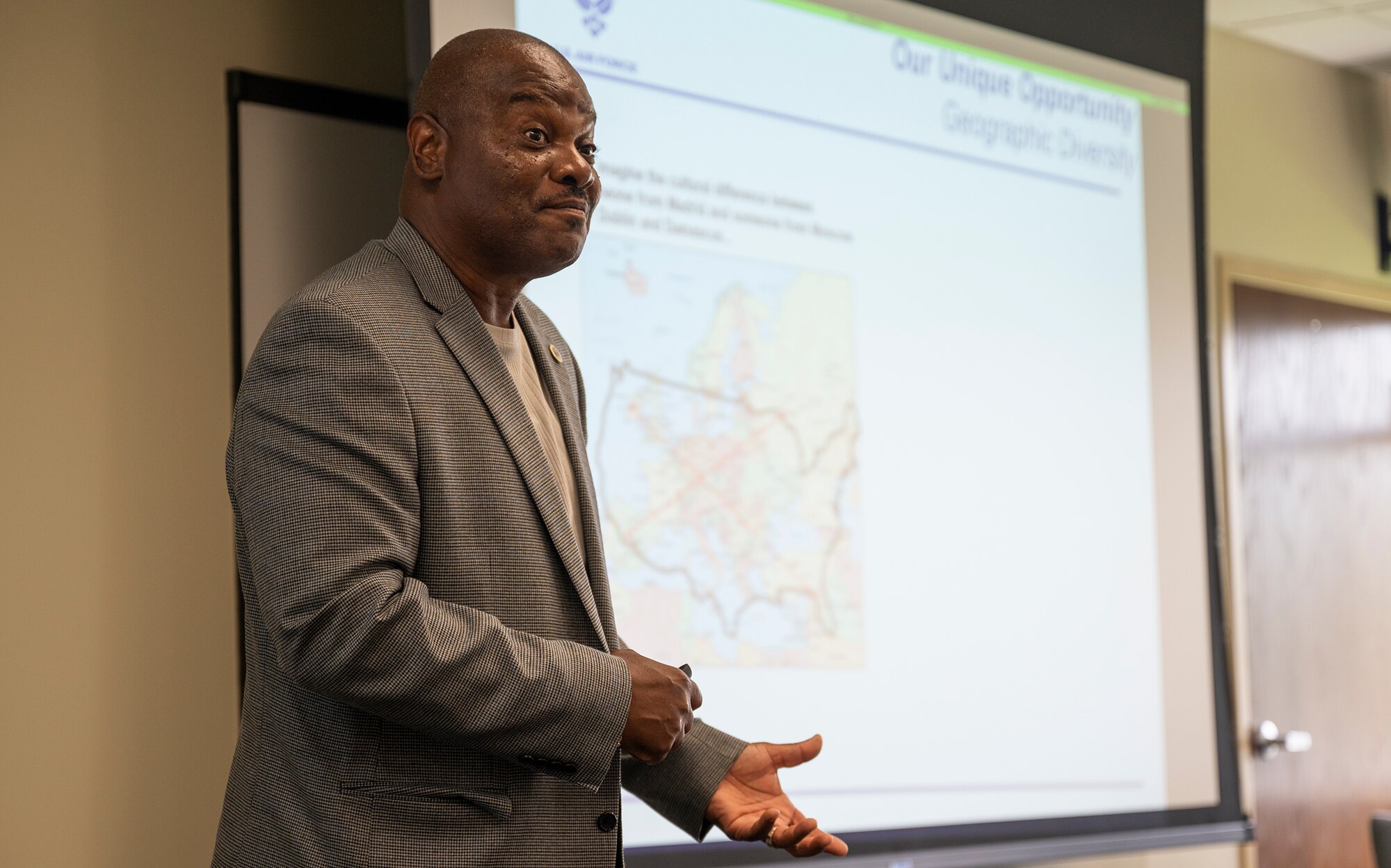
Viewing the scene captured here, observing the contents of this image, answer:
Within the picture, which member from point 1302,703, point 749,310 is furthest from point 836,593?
point 1302,703

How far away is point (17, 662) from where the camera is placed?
2.20 metres

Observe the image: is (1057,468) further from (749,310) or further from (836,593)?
(749,310)

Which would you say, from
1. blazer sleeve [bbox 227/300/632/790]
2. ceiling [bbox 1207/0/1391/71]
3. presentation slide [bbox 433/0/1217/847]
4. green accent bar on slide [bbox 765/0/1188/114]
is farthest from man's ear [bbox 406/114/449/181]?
ceiling [bbox 1207/0/1391/71]

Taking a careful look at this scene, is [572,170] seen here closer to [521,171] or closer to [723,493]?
[521,171]

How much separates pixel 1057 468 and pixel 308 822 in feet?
7.42

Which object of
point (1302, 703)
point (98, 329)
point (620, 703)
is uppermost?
point (98, 329)

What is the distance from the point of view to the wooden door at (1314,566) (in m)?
4.04

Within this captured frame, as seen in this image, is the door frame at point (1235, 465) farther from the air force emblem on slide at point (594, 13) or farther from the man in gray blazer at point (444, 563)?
the man in gray blazer at point (444, 563)

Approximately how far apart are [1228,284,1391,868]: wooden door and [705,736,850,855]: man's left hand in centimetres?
304

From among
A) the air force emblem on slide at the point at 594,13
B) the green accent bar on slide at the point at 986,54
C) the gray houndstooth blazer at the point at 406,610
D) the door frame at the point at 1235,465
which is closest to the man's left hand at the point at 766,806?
the gray houndstooth blazer at the point at 406,610

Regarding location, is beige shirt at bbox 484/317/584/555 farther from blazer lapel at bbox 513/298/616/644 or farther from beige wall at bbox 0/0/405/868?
beige wall at bbox 0/0/405/868

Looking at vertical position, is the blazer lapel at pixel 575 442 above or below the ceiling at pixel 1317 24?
below

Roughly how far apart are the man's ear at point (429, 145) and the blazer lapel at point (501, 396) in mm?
81

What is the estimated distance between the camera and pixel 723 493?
2.55 m
